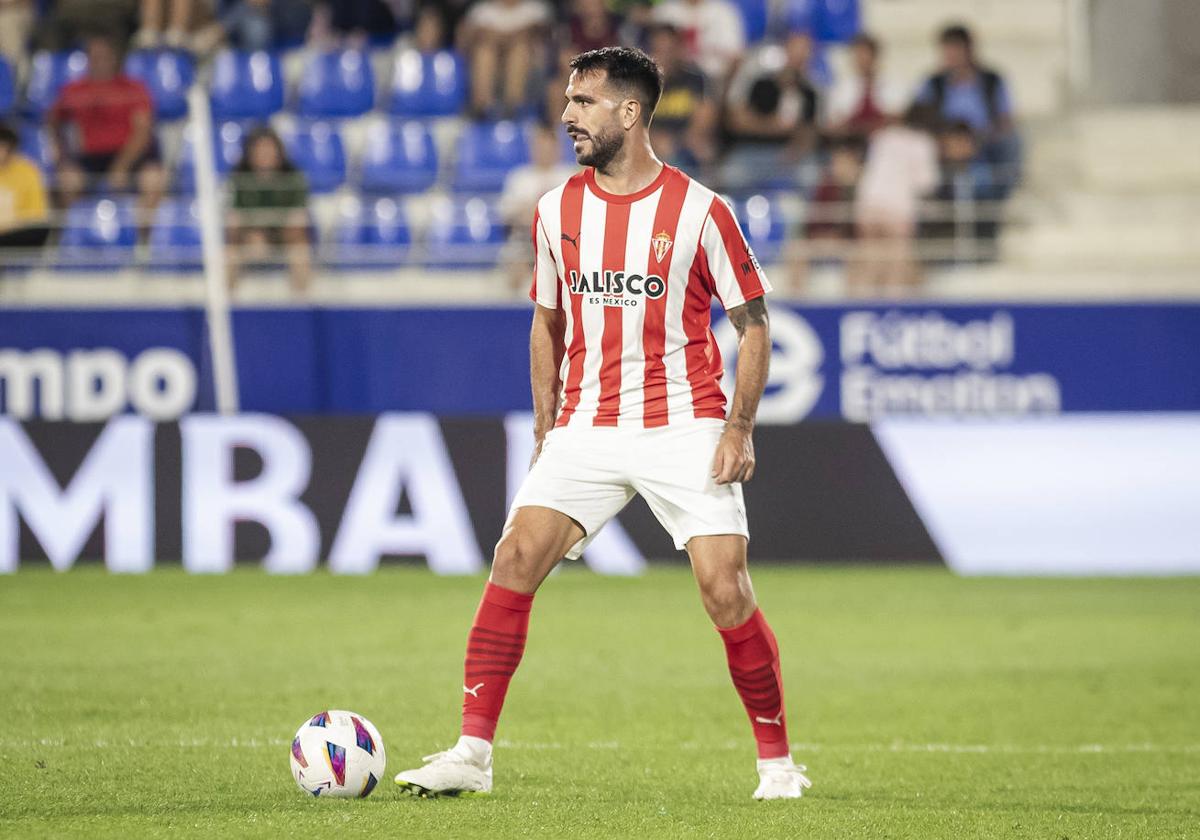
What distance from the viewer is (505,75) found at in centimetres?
1628

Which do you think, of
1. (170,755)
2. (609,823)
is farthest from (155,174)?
(609,823)

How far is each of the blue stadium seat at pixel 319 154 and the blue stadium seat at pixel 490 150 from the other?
1.04 meters

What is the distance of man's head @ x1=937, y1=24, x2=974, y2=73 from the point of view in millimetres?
15430

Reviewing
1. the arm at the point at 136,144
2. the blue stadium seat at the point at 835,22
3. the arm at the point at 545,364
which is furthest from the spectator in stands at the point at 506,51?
the arm at the point at 545,364

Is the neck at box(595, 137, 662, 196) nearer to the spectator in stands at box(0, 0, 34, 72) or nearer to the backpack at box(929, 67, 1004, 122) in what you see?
the backpack at box(929, 67, 1004, 122)

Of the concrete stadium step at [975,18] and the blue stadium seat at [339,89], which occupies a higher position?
the concrete stadium step at [975,18]

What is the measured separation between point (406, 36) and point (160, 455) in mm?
6443

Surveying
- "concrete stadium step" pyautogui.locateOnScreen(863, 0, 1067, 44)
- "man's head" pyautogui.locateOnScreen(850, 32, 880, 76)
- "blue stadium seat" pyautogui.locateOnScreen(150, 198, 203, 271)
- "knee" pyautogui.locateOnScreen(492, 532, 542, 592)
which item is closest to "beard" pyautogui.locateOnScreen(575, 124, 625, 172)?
"knee" pyautogui.locateOnScreen(492, 532, 542, 592)

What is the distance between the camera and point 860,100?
15.5 meters

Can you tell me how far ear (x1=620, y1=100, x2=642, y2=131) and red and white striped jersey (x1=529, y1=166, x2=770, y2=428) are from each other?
191 millimetres

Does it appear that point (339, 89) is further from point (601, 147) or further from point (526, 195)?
point (601, 147)

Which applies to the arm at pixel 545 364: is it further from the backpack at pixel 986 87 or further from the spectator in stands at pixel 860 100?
the backpack at pixel 986 87

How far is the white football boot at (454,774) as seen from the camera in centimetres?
536

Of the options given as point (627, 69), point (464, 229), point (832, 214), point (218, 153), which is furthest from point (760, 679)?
point (218, 153)
